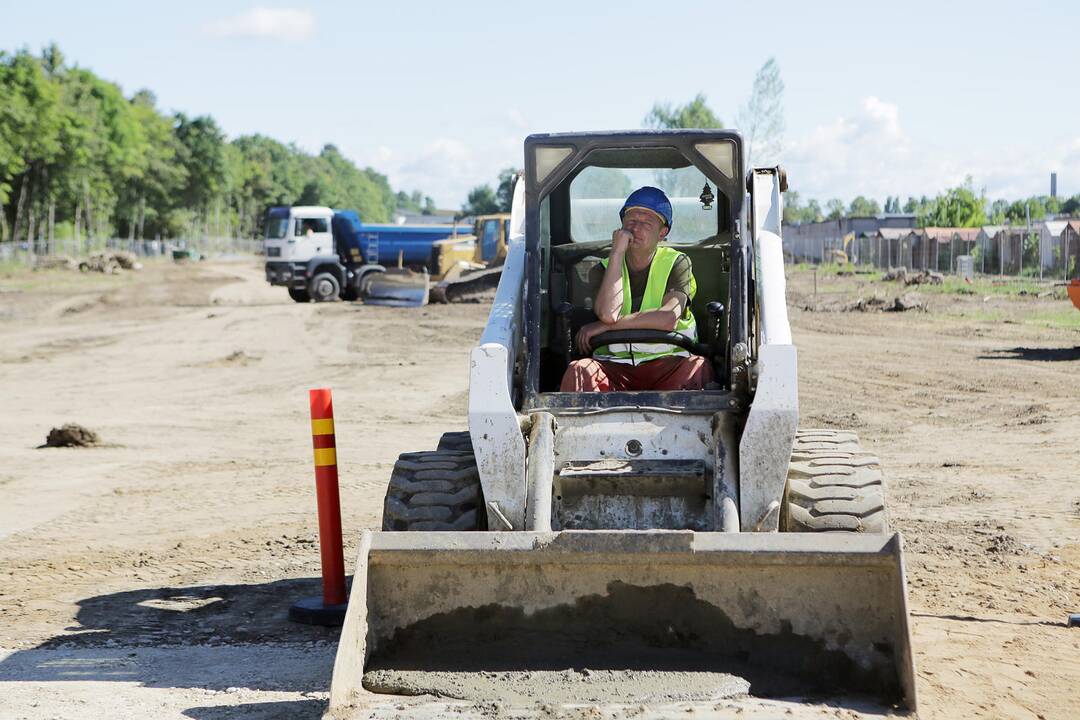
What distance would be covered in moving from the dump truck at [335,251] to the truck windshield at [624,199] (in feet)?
96.7

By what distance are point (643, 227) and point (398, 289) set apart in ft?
95.2

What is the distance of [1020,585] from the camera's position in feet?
24.2

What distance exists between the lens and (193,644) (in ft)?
21.5

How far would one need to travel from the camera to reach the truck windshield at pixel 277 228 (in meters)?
Result: 37.8

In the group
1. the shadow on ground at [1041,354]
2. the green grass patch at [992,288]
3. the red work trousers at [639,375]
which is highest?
the red work trousers at [639,375]

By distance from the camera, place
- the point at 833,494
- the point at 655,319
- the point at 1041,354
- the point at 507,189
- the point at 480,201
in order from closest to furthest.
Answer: the point at 833,494
the point at 655,319
the point at 1041,354
the point at 507,189
the point at 480,201

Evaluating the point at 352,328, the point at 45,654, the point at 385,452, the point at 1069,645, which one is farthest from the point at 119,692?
the point at 352,328

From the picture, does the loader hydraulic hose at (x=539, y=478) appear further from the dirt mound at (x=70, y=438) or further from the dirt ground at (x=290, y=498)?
the dirt mound at (x=70, y=438)

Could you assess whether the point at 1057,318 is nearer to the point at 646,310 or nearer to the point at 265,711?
the point at 646,310

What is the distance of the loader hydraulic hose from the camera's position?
19.2 feet

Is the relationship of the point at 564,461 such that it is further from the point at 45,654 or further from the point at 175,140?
the point at 175,140

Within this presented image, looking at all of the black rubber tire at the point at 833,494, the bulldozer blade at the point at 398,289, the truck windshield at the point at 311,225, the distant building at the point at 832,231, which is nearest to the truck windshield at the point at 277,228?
the truck windshield at the point at 311,225

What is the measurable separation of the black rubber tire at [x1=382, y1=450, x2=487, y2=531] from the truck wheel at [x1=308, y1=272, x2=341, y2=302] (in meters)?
31.7

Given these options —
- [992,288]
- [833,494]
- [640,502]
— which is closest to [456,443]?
[640,502]
